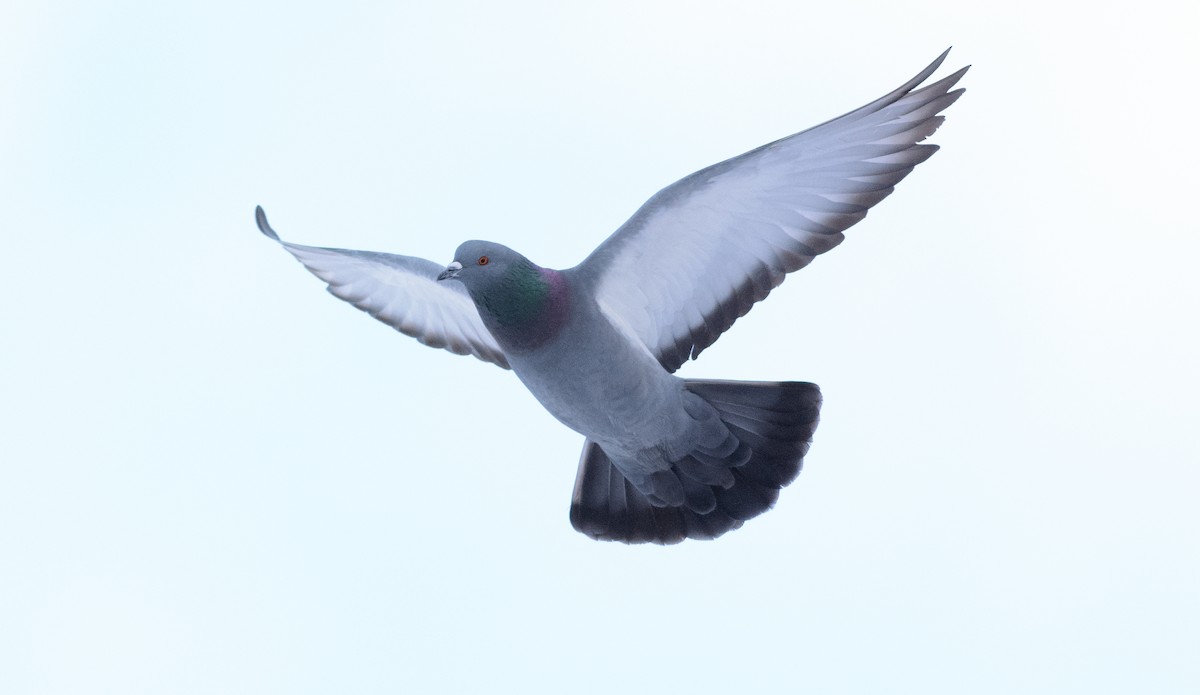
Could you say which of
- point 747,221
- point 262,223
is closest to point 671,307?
point 747,221

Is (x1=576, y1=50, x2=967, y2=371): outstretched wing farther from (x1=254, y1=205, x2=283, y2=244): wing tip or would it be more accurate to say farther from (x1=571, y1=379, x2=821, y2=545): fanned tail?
(x1=254, y1=205, x2=283, y2=244): wing tip

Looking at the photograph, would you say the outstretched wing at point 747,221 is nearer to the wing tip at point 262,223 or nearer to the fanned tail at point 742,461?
the fanned tail at point 742,461

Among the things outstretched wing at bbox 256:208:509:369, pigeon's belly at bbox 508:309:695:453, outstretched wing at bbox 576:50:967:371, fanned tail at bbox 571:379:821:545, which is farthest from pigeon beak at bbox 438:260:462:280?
fanned tail at bbox 571:379:821:545

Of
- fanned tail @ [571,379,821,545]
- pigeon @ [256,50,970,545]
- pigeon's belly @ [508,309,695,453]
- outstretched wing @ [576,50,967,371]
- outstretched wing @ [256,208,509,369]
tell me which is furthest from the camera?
outstretched wing @ [256,208,509,369]

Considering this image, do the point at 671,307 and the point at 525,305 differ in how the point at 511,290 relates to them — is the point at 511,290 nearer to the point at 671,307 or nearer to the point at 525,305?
the point at 525,305

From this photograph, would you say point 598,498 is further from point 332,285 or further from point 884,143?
point 884,143

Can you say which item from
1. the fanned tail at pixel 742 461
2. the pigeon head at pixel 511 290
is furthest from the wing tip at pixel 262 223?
A: the fanned tail at pixel 742 461
